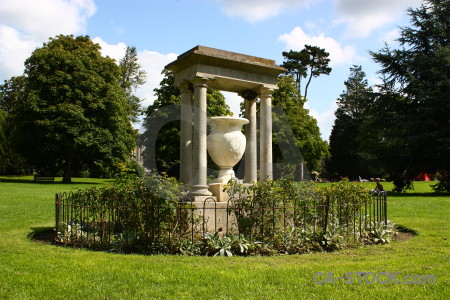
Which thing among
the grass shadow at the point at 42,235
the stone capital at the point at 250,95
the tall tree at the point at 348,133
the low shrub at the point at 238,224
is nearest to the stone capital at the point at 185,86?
the stone capital at the point at 250,95

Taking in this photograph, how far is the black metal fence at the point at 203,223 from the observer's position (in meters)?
7.47

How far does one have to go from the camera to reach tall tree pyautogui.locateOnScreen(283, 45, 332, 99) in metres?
44.8

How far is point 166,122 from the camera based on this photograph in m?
31.2

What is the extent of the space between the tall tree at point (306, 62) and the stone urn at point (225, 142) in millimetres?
35720

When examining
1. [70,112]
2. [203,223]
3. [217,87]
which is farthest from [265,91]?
[70,112]

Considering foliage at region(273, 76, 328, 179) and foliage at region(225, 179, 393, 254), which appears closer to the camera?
Result: foliage at region(225, 179, 393, 254)

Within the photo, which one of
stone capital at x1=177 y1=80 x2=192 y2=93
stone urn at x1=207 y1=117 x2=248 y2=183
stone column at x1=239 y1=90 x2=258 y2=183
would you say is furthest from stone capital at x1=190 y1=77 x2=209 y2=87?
stone column at x1=239 y1=90 x2=258 y2=183

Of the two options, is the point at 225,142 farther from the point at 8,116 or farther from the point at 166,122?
the point at 8,116

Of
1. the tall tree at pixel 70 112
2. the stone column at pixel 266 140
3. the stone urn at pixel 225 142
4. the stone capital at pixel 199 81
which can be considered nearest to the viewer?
the stone capital at pixel 199 81

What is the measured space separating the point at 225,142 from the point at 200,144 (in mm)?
846

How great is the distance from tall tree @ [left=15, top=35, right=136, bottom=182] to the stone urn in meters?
22.3

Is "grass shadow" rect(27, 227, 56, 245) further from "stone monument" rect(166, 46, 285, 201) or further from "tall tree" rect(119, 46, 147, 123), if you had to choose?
"tall tree" rect(119, 46, 147, 123)

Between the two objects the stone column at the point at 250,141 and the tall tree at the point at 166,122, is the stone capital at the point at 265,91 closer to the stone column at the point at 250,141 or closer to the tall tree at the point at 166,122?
the stone column at the point at 250,141

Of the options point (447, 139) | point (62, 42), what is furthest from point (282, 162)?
point (62, 42)
